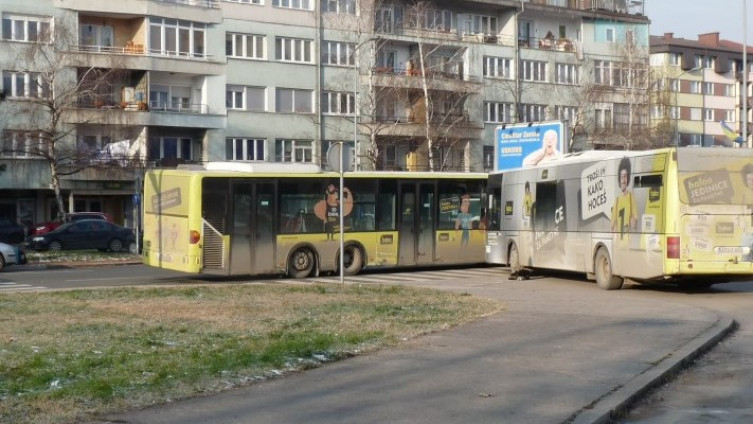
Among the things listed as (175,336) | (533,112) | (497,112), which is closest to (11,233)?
(497,112)

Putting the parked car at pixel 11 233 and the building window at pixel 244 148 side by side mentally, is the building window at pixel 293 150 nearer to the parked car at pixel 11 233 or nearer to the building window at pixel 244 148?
the building window at pixel 244 148

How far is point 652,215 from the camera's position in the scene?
22.3 meters

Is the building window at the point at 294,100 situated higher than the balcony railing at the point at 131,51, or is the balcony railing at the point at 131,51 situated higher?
the balcony railing at the point at 131,51

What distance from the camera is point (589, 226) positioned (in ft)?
82.6

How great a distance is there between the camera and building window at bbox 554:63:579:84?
75375mm

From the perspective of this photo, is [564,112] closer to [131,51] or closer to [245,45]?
[245,45]

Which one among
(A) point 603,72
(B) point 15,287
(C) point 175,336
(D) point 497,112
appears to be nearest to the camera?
(C) point 175,336

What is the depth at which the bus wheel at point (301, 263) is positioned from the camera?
95.2 feet

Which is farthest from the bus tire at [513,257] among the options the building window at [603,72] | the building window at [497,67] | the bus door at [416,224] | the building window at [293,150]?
the building window at [603,72]

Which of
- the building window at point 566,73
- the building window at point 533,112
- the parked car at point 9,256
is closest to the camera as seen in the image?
the parked car at point 9,256

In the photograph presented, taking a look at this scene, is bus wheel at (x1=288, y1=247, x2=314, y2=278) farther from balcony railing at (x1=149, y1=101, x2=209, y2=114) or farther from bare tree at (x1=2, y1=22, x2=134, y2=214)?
balcony railing at (x1=149, y1=101, x2=209, y2=114)

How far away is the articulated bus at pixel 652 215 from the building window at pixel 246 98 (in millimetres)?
35419

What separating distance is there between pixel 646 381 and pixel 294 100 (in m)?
53.5

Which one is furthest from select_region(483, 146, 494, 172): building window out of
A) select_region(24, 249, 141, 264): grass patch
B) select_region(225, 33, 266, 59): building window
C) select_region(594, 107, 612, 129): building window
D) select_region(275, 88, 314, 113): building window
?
select_region(24, 249, 141, 264): grass patch
